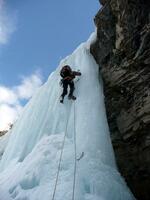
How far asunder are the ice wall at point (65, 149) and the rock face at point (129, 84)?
0.95 feet

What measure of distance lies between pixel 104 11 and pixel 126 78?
2890 mm

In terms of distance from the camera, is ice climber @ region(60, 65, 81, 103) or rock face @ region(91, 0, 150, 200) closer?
rock face @ region(91, 0, 150, 200)

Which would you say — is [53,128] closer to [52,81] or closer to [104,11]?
[52,81]

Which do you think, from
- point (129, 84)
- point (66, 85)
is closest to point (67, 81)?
point (66, 85)

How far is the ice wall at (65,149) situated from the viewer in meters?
6.80

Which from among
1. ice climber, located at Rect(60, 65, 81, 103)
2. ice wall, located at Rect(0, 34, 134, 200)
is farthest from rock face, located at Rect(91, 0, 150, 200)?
ice climber, located at Rect(60, 65, 81, 103)

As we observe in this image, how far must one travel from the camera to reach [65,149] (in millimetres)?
7762

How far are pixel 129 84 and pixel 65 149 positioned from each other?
90.6 inches

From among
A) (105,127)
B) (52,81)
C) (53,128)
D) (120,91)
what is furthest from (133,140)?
(52,81)

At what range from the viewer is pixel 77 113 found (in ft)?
28.5

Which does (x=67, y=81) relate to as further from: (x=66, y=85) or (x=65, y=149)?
(x=65, y=149)

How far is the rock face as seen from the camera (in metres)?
7.37

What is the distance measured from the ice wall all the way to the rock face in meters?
0.29

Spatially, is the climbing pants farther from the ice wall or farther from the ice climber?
the ice wall
